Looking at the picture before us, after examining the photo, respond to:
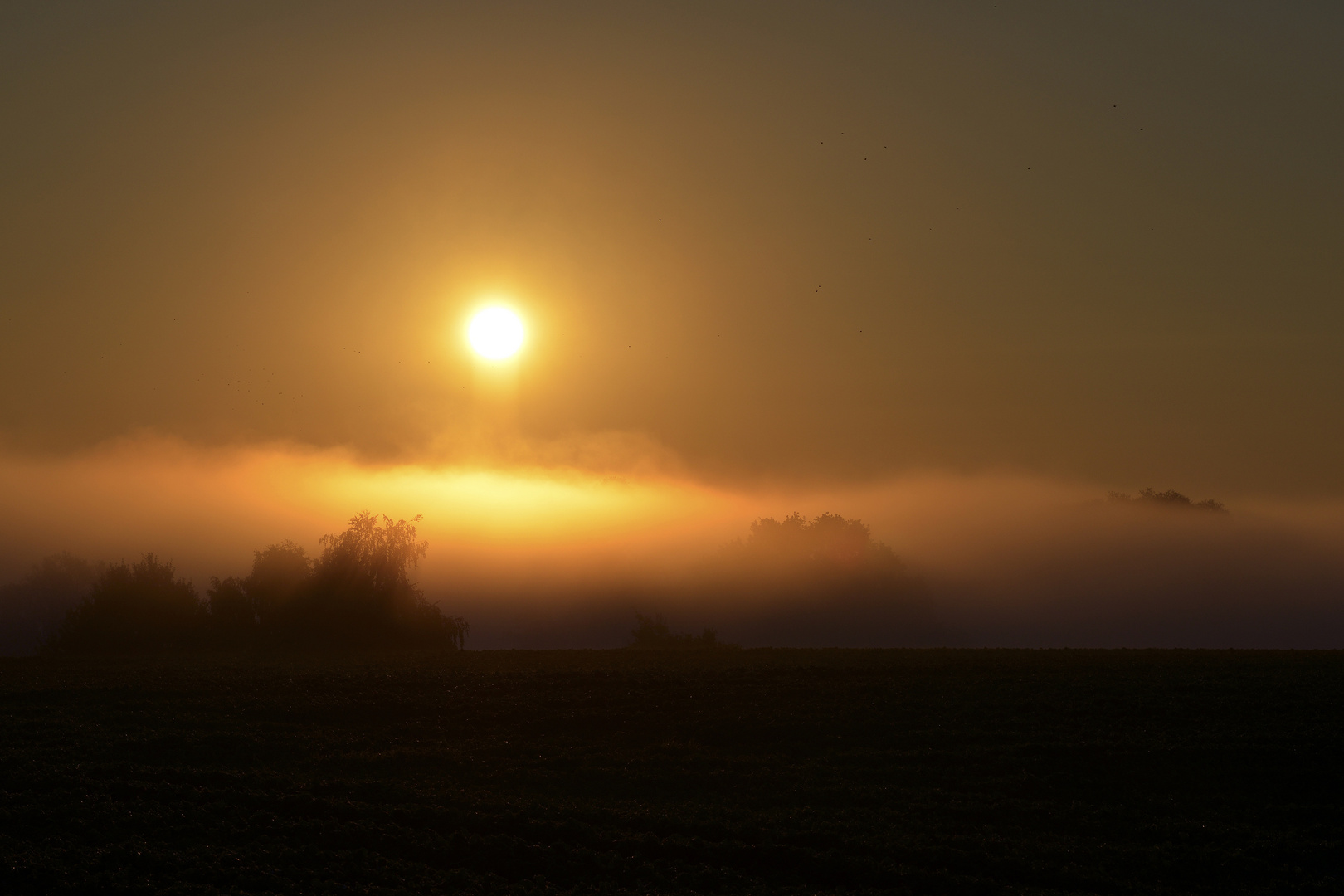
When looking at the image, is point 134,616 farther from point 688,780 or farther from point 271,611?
point 688,780

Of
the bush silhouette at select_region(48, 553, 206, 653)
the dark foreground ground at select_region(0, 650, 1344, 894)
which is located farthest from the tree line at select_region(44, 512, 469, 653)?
the dark foreground ground at select_region(0, 650, 1344, 894)

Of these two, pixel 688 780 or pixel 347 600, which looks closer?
pixel 688 780

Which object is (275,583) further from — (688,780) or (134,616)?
(688,780)

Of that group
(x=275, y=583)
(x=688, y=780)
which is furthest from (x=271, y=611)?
(x=688, y=780)

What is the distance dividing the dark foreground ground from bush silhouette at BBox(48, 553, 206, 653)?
30982 millimetres

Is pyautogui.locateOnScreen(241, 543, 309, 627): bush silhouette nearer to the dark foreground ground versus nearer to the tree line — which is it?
the tree line

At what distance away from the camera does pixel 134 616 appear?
2943 inches

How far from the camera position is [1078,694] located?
3728 centimetres

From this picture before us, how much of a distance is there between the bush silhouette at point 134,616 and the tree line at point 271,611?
0.06 metres

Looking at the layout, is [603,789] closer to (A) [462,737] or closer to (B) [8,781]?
(A) [462,737]

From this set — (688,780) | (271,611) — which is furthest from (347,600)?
(688,780)

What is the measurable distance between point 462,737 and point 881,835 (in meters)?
14.5

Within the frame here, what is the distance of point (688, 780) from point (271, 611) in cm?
5496

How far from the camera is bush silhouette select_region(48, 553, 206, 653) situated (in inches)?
2899
